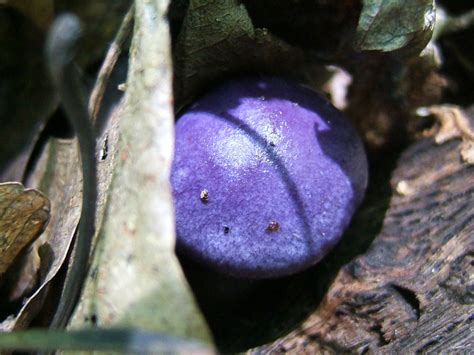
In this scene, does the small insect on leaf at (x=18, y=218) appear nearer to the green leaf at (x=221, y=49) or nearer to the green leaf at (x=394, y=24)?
the green leaf at (x=221, y=49)

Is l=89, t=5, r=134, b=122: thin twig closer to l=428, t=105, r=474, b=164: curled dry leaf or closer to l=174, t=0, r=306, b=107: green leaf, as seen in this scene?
l=174, t=0, r=306, b=107: green leaf

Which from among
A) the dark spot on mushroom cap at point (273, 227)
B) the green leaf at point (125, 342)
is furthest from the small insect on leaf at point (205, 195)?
the green leaf at point (125, 342)

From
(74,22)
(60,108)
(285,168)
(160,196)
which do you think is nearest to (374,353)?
(285,168)

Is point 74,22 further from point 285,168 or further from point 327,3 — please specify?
point 327,3

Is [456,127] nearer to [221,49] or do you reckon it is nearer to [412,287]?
[412,287]

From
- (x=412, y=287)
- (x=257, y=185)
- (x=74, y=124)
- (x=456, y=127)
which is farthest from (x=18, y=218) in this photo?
(x=456, y=127)
